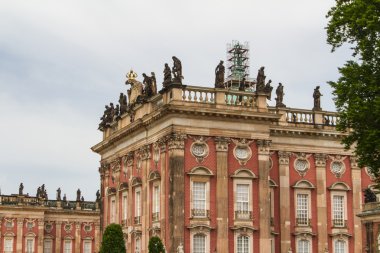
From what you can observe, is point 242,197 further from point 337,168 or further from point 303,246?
point 337,168

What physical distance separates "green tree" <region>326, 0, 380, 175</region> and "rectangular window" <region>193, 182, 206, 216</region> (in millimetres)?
17265

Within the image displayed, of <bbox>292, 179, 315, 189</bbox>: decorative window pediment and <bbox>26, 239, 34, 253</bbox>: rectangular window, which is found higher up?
<bbox>292, 179, 315, 189</bbox>: decorative window pediment

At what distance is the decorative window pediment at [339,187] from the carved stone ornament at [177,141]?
41.0ft

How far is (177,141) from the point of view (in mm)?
50562

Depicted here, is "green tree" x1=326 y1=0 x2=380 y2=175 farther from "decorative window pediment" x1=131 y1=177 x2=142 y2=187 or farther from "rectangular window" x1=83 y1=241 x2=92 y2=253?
"rectangular window" x1=83 y1=241 x2=92 y2=253

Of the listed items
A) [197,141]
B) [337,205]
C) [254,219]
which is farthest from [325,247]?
[197,141]

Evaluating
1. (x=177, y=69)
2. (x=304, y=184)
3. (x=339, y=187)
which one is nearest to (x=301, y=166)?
(x=304, y=184)

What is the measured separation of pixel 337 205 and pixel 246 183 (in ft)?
28.7

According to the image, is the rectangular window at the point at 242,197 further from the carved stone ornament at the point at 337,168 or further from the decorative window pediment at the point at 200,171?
the carved stone ornament at the point at 337,168

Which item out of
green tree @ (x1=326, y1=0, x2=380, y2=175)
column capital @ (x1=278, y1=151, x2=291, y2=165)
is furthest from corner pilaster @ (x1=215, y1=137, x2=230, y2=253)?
green tree @ (x1=326, y1=0, x2=380, y2=175)

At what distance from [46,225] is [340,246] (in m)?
50.0

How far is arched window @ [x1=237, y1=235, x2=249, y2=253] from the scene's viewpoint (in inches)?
2012

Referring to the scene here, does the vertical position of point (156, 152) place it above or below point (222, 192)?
above

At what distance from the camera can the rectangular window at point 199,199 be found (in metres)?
50.6
